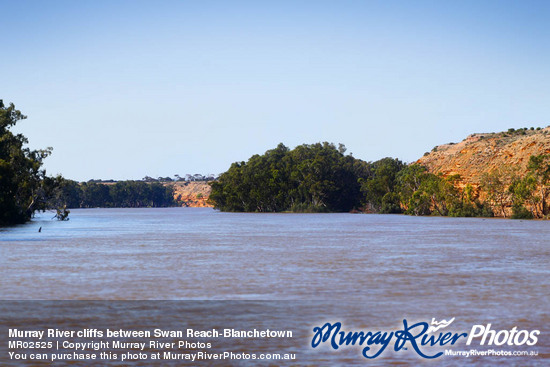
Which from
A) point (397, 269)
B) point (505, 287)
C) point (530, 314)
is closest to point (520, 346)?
point (530, 314)

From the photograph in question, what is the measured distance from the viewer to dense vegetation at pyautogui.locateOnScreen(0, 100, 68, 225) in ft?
192

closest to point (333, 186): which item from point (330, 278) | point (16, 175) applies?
point (16, 175)

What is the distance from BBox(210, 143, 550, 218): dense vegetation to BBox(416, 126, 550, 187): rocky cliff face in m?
3.47

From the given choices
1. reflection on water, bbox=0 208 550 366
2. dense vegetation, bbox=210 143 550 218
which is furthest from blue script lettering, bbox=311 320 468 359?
dense vegetation, bbox=210 143 550 218

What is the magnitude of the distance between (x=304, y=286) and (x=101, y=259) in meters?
12.0

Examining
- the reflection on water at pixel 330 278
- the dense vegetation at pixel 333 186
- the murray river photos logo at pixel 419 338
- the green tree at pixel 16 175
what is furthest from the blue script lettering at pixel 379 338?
the dense vegetation at pixel 333 186

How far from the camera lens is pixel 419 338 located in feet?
37.5

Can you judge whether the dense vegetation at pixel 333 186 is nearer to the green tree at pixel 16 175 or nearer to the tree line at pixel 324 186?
the tree line at pixel 324 186

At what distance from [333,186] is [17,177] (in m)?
76.4

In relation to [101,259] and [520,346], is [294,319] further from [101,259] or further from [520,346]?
[101,259]

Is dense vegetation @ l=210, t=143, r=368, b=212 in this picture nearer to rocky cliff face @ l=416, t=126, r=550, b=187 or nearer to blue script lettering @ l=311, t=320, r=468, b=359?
rocky cliff face @ l=416, t=126, r=550, b=187

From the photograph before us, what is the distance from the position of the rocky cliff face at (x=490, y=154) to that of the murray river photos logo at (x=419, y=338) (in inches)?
3050

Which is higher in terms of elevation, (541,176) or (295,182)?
(295,182)

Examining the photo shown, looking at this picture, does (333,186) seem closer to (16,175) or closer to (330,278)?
(16,175)
